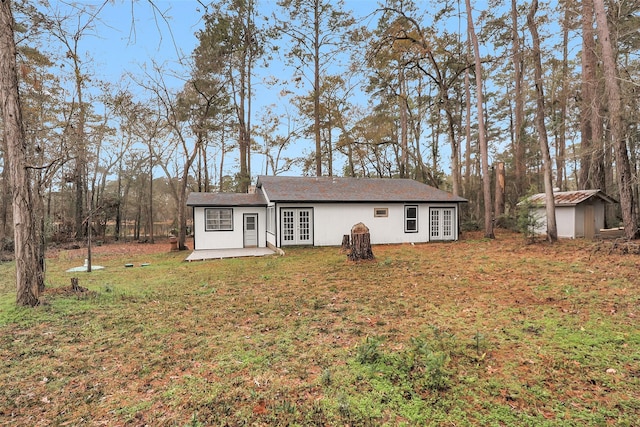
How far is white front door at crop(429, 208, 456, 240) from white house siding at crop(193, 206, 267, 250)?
28.0 feet

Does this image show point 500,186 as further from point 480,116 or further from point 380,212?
point 380,212

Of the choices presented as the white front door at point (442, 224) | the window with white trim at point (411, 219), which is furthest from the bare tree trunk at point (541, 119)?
the window with white trim at point (411, 219)

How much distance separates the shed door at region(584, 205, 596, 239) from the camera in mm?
13000

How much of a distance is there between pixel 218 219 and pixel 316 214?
4.60 meters

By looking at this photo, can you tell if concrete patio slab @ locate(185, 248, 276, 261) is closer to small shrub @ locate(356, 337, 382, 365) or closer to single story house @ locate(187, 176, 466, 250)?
single story house @ locate(187, 176, 466, 250)

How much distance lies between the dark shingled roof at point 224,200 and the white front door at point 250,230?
0.71m

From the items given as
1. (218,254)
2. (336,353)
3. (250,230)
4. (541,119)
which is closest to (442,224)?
(541,119)

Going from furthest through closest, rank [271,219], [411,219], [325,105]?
[325,105] < [411,219] < [271,219]

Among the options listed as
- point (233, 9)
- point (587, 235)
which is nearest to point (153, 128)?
point (233, 9)

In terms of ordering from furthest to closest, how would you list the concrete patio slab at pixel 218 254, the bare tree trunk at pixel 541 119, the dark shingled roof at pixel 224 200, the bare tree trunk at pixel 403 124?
the bare tree trunk at pixel 403 124
the dark shingled roof at pixel 224 200
the concrete patio slab at pixel 218 254
the bare tree trunk at pixel 541 119

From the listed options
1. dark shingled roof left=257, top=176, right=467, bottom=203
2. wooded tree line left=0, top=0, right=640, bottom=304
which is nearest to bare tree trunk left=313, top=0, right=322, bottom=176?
wooded tree line left=0, top=0, right=640, bottom=304

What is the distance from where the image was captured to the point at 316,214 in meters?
12.9

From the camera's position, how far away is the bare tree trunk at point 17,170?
503 cm

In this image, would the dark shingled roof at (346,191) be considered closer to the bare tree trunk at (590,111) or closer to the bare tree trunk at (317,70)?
the bare tree trunk at (317,70)
